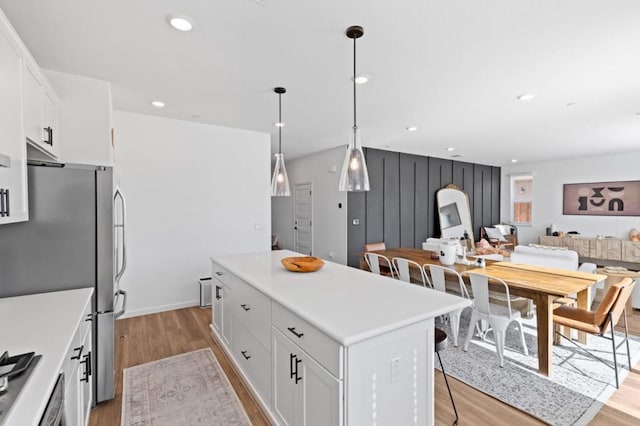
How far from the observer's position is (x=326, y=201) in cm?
649

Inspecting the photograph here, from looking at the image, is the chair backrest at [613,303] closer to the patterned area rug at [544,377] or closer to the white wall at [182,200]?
the patterned area rug at [544,377]

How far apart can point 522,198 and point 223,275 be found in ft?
29.9

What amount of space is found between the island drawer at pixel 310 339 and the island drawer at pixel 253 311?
0.48 ft

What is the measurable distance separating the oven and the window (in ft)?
33.1

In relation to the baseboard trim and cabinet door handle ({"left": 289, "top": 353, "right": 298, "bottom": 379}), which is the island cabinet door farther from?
cabinet door handle ({"left": 289, "top": 353, "right": 298, "bottom": 379})

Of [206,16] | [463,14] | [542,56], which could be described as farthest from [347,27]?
[542,56]

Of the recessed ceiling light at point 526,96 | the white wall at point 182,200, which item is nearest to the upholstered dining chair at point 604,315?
the recessed ceiling light at point 526,96

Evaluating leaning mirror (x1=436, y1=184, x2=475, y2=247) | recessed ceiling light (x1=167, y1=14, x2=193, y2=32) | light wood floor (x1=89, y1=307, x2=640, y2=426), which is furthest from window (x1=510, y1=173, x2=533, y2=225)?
recessed ceiling light (x1=167, y1=14, x2=193, y2=32)


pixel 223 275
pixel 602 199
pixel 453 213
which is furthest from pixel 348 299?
pixel 602 199

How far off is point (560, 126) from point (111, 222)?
581 cm

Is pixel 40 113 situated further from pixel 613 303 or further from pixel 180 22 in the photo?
pixel 613 303

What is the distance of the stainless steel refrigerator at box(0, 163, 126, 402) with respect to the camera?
1.90m

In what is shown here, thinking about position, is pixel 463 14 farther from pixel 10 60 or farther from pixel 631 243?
pixel 631 243

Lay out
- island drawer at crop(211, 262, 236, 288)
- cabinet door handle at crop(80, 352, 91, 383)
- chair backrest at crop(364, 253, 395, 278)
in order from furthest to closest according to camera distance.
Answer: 1. chair backrest at crop(364, 253, 395, 278)
2. island drawer at crop(211, 262, 236, 288)
3. cabinet door handle at crop(80, 352, 91, 383)
